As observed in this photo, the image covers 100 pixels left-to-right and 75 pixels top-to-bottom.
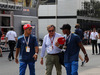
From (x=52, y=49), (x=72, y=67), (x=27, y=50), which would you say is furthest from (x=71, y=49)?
(x=27, y=50)

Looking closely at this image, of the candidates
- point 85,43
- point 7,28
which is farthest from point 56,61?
point 85,43

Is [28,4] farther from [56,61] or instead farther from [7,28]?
[56,61]

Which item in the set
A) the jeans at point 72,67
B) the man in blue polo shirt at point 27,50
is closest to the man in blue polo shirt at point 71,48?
the jeans at point 72,67

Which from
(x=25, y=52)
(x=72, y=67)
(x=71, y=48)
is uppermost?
(x=71, y=48)

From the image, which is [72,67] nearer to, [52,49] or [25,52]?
[52,49]

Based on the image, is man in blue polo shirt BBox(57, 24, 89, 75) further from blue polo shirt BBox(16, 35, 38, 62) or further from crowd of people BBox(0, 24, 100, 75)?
blue polo shirt BBox(16, 35, 38, 62)

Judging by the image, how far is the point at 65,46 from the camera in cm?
744

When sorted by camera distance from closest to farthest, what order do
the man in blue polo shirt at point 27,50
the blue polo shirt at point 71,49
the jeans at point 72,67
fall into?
the jeans at point 72,67 → the blue polo shirt at point 71,49 → the man in blue polo shirt at point 27,50

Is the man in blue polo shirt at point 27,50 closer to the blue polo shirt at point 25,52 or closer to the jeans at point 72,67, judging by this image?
the blue polo shirt at point 25,52

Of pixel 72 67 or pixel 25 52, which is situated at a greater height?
pixel 25 52

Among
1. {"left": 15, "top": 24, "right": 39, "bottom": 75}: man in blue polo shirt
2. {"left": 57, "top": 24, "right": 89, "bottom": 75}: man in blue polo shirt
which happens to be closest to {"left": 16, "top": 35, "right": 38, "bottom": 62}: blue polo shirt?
{"left": 15, "top": 24, "right": 39, "bottom": 75}: man in blue polo shirt

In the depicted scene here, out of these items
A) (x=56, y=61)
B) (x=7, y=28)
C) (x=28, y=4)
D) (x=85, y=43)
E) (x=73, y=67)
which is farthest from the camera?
(x=85, y=43)

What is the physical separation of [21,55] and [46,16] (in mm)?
38503

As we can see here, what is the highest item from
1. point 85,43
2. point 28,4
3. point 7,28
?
point 28,4
